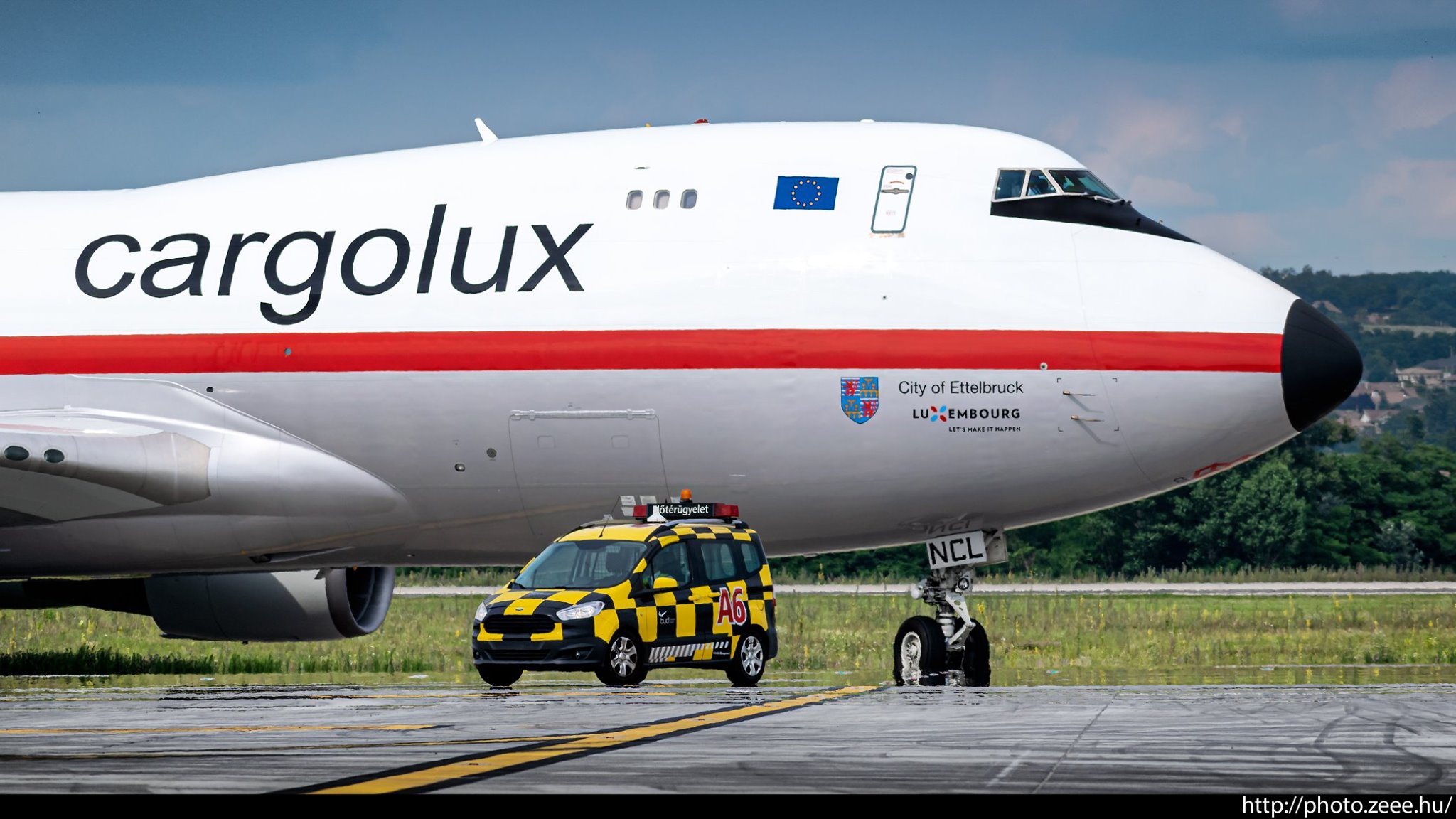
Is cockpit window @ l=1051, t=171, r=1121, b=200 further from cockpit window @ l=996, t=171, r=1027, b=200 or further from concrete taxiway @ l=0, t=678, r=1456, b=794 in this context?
concrete taxiway @ l=0, t=678, r=1456, b=794

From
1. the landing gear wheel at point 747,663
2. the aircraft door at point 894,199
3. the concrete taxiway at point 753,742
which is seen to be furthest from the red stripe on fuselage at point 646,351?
Answer: the concrete taxiway at point 753,742

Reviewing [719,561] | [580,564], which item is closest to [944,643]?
[719,561]

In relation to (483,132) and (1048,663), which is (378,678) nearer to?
(483,132)

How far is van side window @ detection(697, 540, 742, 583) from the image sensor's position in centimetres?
1903

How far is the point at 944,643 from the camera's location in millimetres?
19734

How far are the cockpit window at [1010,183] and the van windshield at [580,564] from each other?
217 inches

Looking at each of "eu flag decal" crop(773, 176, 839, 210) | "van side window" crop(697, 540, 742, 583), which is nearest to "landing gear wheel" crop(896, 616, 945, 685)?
"van side window" crop(697, 540, 742, 583)

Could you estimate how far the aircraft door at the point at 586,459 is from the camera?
19.7 meters

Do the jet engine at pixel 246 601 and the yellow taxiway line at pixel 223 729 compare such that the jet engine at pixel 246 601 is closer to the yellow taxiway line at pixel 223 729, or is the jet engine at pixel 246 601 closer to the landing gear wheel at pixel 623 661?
the landing gear wheel at pixel 623 661

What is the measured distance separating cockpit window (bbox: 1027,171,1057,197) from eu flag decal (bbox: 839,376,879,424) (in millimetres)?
2744

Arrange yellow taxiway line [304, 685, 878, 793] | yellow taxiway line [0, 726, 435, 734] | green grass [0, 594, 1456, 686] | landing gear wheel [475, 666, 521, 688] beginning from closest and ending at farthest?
yellow taxiway line [304, 685, 878, 793]
yellow taxiway line [0, 726, 435, 734]
landing gear wheel [475, 666, 521, 688]
green grass [0, 594, 1456, 686]

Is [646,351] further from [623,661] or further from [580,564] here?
[623,661]

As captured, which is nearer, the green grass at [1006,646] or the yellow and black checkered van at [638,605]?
the yellow and black checkered van at [638,605]

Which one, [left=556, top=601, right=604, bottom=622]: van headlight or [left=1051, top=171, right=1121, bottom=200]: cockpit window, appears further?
[left=1051, top=171, right=1121, bottom=200]: cockpit window
